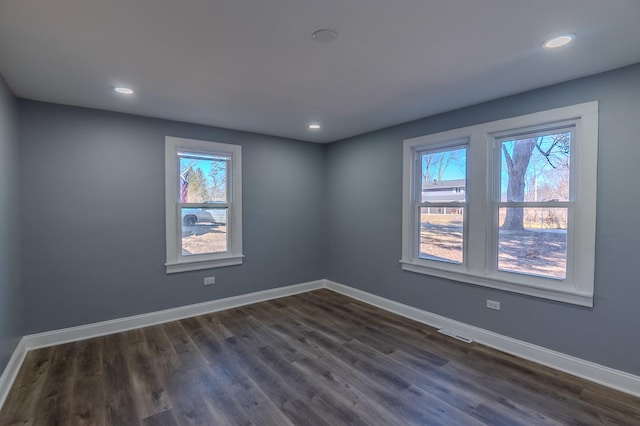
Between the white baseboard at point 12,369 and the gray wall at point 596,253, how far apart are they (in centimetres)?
388

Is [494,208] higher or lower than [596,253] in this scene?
higher

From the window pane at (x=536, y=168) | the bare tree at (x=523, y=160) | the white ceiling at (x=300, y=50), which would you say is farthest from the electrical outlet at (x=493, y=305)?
the white ceiling at (x=300, y=50)

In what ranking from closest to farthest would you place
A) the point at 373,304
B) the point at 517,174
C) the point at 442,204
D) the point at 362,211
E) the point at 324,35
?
the point at 324,35
the point at 517,174
the point at 442,204
the point at 373,304
the point at 362,211

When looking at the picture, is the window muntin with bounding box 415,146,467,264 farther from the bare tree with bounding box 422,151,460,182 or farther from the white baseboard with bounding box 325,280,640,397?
the white baseboard with bounding box 325,280,640,397

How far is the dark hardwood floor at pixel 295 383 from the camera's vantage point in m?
2.12

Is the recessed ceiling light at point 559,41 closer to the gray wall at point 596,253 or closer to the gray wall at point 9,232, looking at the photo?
the gray wall at point 596,253

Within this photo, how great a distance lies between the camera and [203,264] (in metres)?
4.11

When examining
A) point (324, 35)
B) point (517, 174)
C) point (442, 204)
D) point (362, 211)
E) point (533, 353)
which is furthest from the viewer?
point (362, 211)

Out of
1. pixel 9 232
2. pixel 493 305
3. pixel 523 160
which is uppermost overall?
pixel 523 160

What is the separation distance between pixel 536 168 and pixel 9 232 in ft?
15.8

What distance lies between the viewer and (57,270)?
3236 millimetres

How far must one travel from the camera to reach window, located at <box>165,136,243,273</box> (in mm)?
3885

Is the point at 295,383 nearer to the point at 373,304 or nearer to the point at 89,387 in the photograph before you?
the point at 89,387

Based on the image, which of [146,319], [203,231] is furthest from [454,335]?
[146,319]
